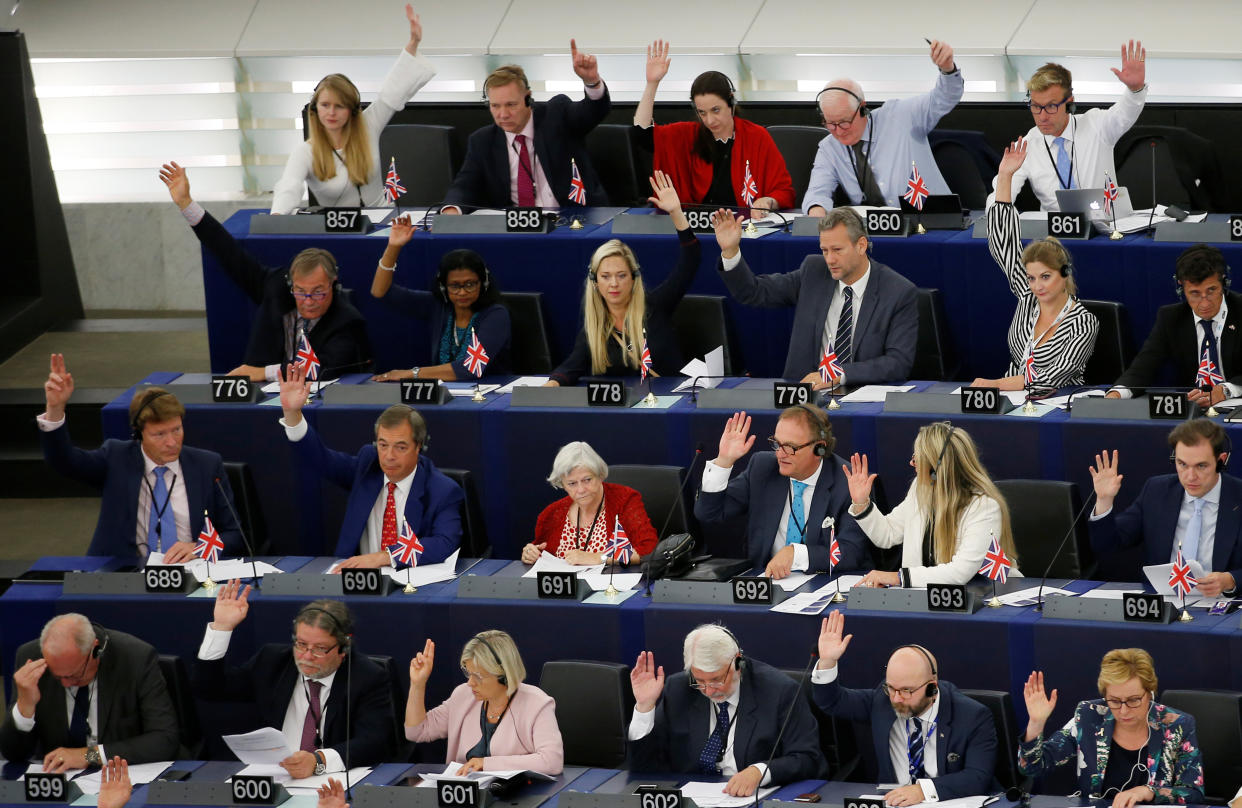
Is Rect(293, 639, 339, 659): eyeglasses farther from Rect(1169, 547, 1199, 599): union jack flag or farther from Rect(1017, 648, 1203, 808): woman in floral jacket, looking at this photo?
Rect(1169, 547, 1199, 599): union jack flag

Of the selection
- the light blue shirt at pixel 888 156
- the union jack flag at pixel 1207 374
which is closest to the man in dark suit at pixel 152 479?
the light blue shirt at pixel 888 156

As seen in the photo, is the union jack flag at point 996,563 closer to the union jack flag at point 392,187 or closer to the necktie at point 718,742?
the necktie at point 718,742

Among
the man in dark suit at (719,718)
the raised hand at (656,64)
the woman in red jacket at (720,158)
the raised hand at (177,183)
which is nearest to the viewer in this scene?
the man in dark suit at (719,718)

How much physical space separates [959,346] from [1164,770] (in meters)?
2.37

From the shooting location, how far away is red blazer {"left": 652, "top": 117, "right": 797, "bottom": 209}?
714cm

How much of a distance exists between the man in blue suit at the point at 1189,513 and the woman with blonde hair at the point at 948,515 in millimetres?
284

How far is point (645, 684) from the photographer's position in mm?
5051

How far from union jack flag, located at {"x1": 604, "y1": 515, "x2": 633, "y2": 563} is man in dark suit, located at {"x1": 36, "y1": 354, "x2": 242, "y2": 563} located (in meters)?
1.19

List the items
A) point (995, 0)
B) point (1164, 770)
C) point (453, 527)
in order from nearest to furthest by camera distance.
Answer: point (1164, 770), point (453, 527), point (995, 0)

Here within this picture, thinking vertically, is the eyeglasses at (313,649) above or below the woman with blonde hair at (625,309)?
below

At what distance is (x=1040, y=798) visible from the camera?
4.72 meters

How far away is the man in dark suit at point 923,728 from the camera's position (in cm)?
477

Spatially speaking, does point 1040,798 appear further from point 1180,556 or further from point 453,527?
point 453,527

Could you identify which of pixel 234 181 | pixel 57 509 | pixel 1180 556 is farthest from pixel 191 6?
pixel 1180 556
